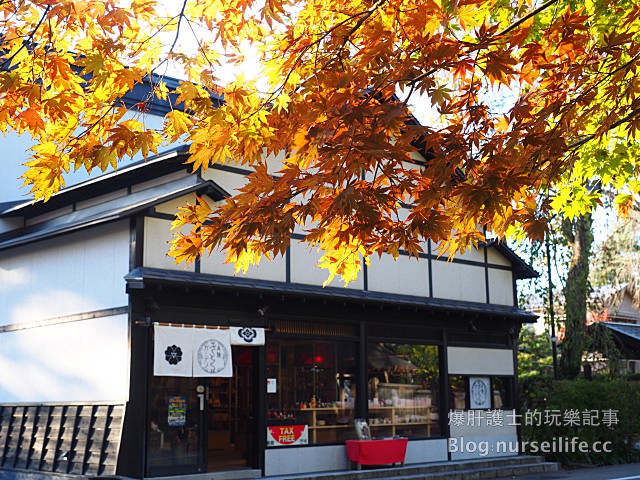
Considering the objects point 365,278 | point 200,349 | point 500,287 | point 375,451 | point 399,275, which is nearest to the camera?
point 200,349

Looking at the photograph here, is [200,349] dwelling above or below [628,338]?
below

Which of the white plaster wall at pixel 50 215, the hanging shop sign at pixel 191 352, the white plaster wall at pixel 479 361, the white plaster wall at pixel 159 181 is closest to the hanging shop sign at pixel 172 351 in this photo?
the hanging shop sign at pixel 191 352

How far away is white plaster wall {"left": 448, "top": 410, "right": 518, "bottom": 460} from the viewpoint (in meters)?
18.5

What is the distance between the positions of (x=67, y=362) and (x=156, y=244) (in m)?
2.76

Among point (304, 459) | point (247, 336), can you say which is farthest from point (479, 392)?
point (247, 336)

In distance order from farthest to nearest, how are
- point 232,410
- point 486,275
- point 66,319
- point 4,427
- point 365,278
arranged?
point 486,275
point 232,410
point 365,278
point 4,427
point 66,319

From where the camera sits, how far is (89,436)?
13.5 meters

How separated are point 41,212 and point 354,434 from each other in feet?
27.1

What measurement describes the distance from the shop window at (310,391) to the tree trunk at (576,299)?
961 cm

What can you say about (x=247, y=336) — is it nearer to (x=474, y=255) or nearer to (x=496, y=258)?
(x=474, y=255)

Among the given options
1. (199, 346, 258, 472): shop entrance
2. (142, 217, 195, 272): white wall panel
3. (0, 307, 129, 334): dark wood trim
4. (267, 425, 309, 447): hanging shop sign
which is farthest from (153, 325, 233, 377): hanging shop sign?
(199, 346, 258, 472): shop entrance

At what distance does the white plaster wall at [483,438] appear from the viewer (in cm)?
1848

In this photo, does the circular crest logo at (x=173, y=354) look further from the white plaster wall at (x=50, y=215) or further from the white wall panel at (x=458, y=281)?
the white wall panel at (x=458, y=281)

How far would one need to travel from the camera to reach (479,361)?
19.5 metres
